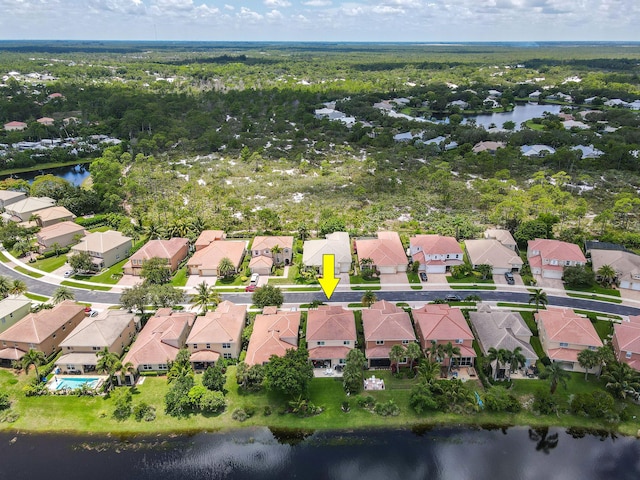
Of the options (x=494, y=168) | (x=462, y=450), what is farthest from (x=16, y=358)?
(x=494, y=168)

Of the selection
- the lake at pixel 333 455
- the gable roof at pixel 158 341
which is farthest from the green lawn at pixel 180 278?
the lake at pixel 333 455

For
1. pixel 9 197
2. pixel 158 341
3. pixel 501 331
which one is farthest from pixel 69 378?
pixel 9 197

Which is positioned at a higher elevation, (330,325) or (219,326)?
(330,325)

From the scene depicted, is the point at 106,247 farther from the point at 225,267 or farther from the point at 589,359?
the point at 589,359

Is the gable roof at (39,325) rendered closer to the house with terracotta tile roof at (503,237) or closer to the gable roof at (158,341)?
the gable roof at (158,341)

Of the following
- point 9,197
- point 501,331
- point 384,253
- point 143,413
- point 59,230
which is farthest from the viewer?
point 9,197

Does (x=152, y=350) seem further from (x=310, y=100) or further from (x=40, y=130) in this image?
(x=310, y=100)

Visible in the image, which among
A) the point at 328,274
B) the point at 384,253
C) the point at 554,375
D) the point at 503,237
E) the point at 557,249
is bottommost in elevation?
the point at 328,274
